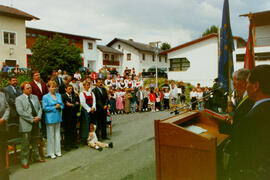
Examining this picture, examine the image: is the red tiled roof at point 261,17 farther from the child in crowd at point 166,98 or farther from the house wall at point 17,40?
the house wall at point 17,40

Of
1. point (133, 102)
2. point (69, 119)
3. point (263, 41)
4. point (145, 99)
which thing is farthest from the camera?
point (263, 41)

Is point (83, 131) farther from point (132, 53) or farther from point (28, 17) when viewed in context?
point (132, 53)

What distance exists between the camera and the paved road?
198 inches

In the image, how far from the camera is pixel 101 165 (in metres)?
5.71

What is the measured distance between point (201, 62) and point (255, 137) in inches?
1257

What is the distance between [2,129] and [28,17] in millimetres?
24449

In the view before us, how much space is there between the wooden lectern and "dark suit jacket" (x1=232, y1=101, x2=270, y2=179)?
1.36 ft

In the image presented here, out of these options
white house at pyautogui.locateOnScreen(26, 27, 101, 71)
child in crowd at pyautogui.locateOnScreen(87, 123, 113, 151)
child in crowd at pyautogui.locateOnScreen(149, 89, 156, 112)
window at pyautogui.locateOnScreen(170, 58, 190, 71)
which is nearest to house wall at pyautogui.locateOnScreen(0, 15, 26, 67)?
white house at pyautogui.locateOnScreen(26, 27, 101, 71)

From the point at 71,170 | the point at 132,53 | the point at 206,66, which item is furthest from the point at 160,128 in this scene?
the point at 132,53

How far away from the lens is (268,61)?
2697 cm

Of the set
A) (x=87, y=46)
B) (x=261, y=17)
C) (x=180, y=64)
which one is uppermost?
(x=261, y=17)

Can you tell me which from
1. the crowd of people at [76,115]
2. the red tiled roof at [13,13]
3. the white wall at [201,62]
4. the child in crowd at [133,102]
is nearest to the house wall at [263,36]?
the white wall at [201,62]

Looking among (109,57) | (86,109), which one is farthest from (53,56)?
(109,57)

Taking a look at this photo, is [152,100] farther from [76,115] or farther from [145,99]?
[76,115]
